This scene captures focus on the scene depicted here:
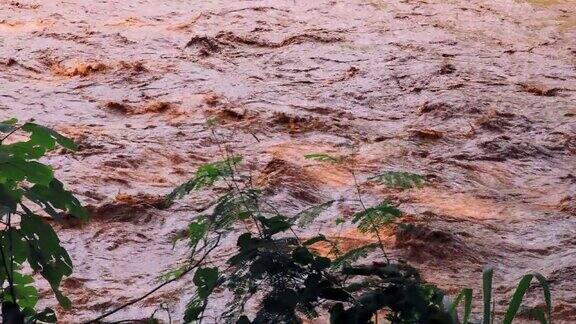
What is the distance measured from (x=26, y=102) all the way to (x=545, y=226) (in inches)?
117

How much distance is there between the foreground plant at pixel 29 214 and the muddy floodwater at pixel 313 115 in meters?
0.93

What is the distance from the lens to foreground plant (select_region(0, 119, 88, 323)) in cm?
191

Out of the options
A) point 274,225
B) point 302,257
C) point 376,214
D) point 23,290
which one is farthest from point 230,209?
point 23,290

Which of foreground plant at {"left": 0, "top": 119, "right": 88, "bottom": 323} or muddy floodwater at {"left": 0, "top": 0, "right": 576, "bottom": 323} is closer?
foreground plant at {"left": 0, "top": 119, "right": 88, "bottom": 323}

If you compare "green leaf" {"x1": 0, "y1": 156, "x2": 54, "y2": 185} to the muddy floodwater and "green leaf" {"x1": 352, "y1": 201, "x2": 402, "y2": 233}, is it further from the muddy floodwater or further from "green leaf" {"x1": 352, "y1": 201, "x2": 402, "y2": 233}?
the muddy floodwater

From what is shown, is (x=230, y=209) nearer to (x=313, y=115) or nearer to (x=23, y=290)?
(x=23, y=290)

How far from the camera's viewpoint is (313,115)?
18.7 ft

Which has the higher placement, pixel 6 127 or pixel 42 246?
pixel 6 127

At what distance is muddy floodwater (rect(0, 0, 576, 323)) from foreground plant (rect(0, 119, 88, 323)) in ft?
3.06

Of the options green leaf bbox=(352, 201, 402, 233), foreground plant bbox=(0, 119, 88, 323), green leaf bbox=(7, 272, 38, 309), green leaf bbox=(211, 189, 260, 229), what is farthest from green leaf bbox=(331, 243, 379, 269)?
green leaf bbox=(7, 272, 38, 309)

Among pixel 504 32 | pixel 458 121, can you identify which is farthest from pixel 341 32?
pixel 458 121

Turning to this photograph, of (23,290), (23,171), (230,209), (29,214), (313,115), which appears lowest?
(313,115)

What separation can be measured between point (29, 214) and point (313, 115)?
370 cm

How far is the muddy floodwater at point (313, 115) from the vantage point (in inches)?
155
